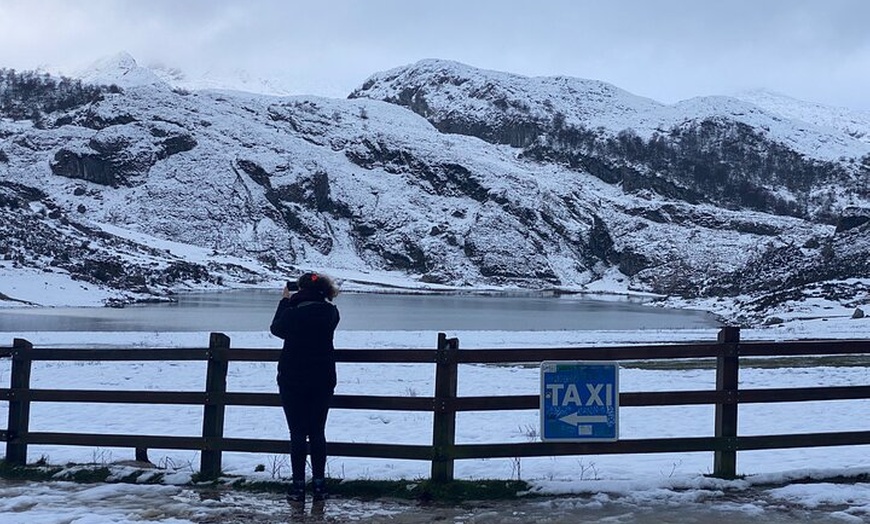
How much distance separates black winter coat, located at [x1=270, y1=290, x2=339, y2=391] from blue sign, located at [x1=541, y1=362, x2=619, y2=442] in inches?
91.3

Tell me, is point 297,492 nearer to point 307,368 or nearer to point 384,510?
point 384,510

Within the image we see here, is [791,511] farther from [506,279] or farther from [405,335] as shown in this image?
A: [506,279]

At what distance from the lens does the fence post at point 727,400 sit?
352 inches

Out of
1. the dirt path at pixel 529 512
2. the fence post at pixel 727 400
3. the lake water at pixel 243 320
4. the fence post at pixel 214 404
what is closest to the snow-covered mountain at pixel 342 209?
the lake water at pixel 243 320

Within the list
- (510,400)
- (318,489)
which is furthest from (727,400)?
(318,489)

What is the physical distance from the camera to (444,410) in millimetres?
8828

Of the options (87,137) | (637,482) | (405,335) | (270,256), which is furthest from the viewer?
(87,137)

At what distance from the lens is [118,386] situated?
66.9ft

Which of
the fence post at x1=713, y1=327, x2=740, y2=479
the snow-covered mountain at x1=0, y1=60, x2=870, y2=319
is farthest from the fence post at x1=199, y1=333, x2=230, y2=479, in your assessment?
the snow-covered mountain at x1=0, y1=60, x2=870, y2=319

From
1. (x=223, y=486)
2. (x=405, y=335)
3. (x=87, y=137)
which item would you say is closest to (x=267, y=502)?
(x=223, y=486)

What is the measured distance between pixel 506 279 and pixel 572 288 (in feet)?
41.7

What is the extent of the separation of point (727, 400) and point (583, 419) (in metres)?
1.65

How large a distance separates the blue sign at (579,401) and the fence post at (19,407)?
6316mm

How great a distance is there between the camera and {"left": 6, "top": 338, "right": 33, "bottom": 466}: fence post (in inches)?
393
